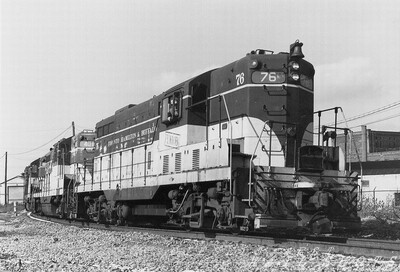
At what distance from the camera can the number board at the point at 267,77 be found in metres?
10.5

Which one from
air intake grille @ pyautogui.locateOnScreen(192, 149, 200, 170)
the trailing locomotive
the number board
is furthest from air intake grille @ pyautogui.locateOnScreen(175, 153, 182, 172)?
the number board

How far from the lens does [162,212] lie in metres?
12.8

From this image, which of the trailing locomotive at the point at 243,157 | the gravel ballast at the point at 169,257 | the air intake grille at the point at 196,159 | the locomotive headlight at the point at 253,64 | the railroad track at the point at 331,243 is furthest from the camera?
the air intake grille at the point at 196,159

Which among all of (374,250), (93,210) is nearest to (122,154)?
(93,210)

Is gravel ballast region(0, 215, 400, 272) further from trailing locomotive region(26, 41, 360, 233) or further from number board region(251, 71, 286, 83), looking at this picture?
number board region(251, 71, 286, 83)

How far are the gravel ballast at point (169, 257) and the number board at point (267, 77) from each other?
138 inches

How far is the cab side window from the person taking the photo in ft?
39.4

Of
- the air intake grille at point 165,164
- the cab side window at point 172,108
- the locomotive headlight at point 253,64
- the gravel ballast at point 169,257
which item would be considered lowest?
the gravel ballast at point 169,257

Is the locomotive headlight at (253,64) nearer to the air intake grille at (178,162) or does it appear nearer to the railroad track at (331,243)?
the air intake grille at (178,162)

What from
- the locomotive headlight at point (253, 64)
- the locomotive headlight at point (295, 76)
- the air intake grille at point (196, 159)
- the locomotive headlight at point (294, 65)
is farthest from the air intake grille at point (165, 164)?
the locomotive headlight at point (294, 65)

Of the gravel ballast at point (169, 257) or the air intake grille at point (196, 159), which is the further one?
the air intake grille at point (196, 159)

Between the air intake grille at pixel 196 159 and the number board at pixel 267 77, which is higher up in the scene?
the number board at pixel 267 77

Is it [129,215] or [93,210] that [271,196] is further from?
[93,210]

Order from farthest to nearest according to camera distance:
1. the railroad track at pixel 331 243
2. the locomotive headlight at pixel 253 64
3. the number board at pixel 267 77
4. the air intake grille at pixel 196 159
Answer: the air intake grille at pixel 196 159 → the number board at pixel 267 77 → the locomotive headlight at pixel 253 64 → the railroad track at pixel 331 243
